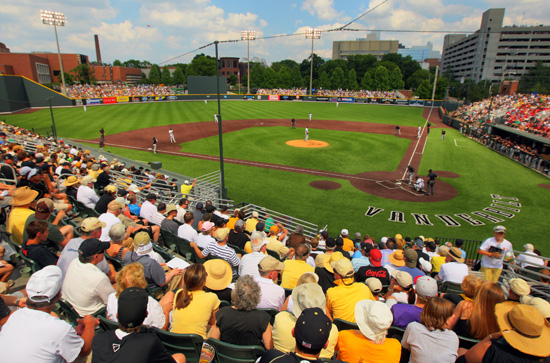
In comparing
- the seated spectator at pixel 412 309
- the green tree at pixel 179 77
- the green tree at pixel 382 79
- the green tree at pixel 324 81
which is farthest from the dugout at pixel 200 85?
the seated spectator at pixel 412 309

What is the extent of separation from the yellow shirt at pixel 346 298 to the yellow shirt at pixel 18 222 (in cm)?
617

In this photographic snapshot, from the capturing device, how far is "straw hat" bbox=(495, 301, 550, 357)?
3.09 metres

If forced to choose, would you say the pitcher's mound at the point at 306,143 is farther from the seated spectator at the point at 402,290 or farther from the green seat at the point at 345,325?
the green seat at the point at 345,325

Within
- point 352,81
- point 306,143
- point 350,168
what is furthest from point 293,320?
point 352,81

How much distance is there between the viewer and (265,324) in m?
3.91

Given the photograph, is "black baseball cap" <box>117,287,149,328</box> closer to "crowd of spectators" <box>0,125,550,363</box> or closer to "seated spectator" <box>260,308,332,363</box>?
"crowd of spectators" <box>0,125,550,363</box>

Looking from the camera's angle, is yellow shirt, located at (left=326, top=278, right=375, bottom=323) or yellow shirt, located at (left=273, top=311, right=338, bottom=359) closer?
yellow shirt, located at (left=273, top=311, right=338, bottom=359)

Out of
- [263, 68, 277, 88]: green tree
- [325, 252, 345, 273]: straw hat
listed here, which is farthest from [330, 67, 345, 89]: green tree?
[325, 252, 345, 273]: straw hat

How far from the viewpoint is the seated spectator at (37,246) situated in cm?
501

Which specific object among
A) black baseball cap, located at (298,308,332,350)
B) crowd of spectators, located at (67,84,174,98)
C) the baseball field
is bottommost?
the baseball field

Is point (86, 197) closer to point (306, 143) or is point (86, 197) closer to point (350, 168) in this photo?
point (350, 168)

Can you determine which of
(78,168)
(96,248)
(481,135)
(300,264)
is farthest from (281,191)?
(481,135)

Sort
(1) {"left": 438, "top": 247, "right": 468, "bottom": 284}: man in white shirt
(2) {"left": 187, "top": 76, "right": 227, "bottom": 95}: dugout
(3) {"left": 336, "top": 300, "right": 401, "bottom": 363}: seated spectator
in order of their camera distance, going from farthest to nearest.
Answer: (2) {"left": 187, "top": 76, "right": 227, "bottom": 95}: dugout < (1) {"left": 438, "top": 247, "right": 468, "bottom": 284}: man in white shirt < (3) {"left": 336, "top": 300, "right": 401, "bottom": 363}: seated spectator

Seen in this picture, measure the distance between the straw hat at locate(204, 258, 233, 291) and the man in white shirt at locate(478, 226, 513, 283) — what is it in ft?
22.3
